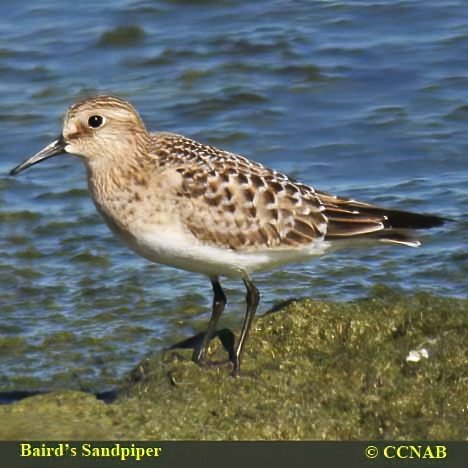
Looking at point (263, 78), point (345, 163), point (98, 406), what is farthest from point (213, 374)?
point (263, 78)

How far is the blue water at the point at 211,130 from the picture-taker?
446 inches

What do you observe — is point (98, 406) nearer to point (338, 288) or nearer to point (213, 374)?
point (213, 374)

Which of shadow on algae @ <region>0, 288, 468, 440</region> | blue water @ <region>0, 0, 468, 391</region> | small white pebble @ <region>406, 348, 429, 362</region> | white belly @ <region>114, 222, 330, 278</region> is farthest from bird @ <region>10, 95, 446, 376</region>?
blue water @ <region>0, 0, 468, 391</region>

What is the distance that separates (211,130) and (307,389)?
7.00m

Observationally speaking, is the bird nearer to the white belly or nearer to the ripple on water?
the white belly

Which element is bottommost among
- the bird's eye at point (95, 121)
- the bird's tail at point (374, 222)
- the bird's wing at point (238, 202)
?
the bird's tail at point (374, 222)

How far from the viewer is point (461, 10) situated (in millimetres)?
17250

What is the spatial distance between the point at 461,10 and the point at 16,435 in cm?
1090

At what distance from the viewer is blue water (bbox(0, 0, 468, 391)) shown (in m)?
11.3

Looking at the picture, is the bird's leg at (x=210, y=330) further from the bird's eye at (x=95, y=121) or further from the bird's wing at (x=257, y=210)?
the bird's eye at (x=95, y=121)

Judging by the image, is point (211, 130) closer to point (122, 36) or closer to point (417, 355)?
point (122, 36)

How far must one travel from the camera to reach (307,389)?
832 centimetres

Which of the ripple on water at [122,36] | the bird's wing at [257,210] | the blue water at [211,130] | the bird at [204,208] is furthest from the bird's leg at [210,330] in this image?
the ripple on water at [122,36]

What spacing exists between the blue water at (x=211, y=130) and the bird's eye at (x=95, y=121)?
2.04 metres
